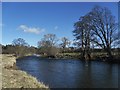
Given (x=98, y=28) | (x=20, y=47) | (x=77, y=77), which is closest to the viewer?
(x=77, y=77)

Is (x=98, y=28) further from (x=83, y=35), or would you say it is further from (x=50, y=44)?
(x=50, y=44)

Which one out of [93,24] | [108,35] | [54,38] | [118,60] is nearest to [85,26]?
[93,24]

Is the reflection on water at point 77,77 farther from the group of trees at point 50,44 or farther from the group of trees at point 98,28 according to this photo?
the group of trees at point 50,44

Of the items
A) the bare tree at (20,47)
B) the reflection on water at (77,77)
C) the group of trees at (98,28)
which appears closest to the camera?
the reflection on water at (77,77)

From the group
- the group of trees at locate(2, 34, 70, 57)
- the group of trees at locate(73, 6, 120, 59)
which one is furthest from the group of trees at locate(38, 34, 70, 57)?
the group of trees at locate(73, 6, 120, 59)

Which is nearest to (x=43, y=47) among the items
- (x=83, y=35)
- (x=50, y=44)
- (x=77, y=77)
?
(x=50, y=44)

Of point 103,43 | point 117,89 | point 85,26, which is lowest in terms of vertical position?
point 117,89

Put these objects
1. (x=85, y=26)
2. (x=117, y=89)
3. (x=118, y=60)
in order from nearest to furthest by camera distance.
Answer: (x=117, y=89) < (x=118, y=60) < (x=85, y=26)

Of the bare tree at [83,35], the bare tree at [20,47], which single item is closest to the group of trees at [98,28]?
the bare tree at [83,35]

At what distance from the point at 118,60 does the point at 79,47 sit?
812 inches

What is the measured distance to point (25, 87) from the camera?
45.3 ft

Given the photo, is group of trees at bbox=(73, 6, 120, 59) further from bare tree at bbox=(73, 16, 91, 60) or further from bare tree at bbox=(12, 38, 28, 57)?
bare tree at bbox=(12, 38, 28, 57)

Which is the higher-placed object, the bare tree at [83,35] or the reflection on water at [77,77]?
the bare tree at [83,35]

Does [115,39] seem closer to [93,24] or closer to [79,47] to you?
[93,24]
